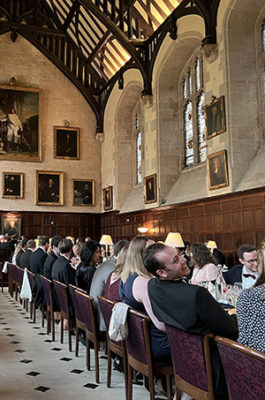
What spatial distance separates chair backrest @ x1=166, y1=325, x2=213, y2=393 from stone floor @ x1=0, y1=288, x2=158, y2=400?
4.35ft

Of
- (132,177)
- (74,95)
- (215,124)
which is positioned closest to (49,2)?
(74,95)

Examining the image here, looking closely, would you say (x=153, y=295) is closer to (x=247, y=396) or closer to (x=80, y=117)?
(x=247, y=396)

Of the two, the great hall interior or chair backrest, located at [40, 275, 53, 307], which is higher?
the great hall interior

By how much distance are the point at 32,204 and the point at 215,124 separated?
9.70 meters

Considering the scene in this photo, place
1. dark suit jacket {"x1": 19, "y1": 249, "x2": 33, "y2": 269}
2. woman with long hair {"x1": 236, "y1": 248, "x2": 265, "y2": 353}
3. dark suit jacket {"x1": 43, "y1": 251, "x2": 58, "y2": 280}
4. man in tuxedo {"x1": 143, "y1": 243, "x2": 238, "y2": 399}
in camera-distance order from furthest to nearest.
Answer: dark suit jacket {"x1": 19, "y1": 249, "x2": 33, "y2": 269} → dark suit jacket {"x1": 43, "y1": 251, "x2": 58, "y2": 280} → man in tuxedo {"x1": 143, "y1": 243, "x2": 238, "y2": 399} → woman with long hair {"x1": 236, "y1": 248, "x2": 265, "y2": 353}

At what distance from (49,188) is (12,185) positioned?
1.56m

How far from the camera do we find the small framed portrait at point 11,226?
16.7 m

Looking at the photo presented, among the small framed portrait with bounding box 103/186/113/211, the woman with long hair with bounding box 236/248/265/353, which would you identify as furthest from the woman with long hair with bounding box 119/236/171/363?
the small framed portrait with bounding box 103/186/113/211

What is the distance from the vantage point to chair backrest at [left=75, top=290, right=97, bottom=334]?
162 inches

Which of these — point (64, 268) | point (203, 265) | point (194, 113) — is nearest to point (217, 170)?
point (194, 113)

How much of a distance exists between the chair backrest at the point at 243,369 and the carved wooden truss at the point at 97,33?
36.6 ft

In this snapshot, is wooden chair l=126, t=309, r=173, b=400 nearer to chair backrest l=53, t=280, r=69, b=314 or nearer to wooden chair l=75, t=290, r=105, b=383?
wooden chair l=75, t=290, r=105, b=383

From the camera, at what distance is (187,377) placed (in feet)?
8.57

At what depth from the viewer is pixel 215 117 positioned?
10.3 m
